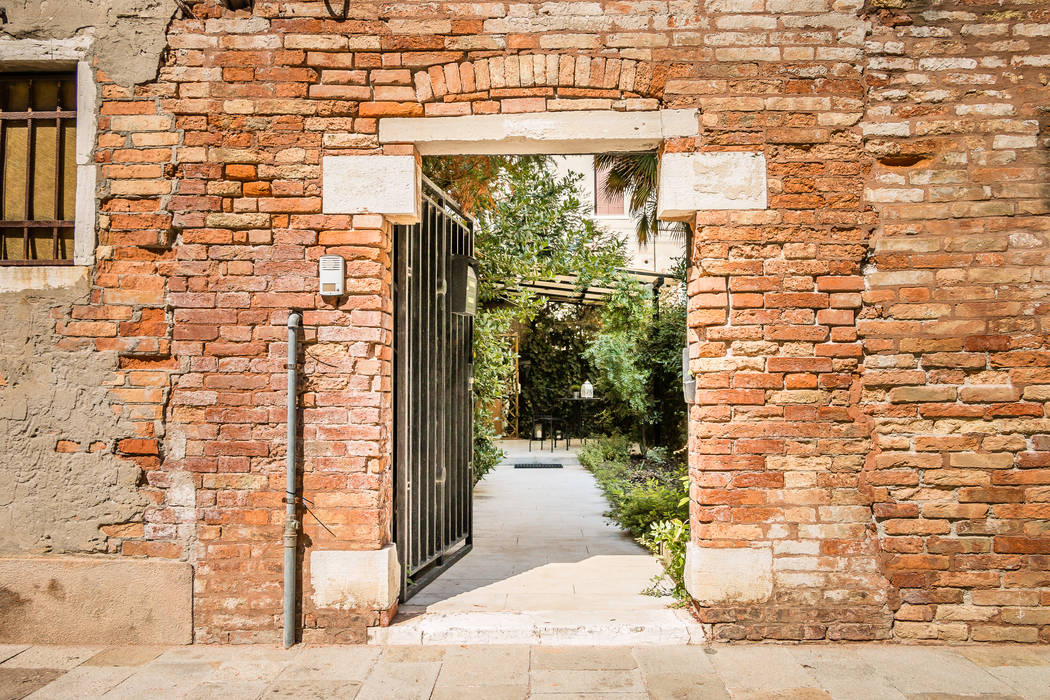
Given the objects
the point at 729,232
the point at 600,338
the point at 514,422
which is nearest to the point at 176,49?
the point at 729,232

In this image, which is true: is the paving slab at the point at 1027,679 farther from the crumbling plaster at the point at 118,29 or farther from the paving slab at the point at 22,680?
the crumbling plaster at the point at 118,29

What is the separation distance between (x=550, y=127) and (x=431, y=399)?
2.11 metres

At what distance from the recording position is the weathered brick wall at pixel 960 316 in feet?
11.5

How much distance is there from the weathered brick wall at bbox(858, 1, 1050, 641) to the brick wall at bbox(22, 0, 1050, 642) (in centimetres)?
2

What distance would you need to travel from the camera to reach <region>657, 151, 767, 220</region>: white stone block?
11.9 ft

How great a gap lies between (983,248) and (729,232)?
1354mm

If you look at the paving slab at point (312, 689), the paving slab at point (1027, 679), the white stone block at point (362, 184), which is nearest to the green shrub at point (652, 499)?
the paving slab at point (1027, 679)

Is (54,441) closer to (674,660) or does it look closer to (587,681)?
(587,681)

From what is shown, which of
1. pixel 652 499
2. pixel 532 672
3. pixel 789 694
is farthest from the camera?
pixel 652 499

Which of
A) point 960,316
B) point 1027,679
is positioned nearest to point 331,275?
point 960,316

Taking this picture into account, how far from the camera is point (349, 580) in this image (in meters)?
3.57

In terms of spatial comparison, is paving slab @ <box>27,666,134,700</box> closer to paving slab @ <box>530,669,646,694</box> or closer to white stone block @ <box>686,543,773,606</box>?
paving slab @ <box>530,669,646,694</box>

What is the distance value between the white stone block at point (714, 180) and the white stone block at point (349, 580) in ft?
8.23

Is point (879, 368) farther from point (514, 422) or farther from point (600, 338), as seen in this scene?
point (514, 422)
